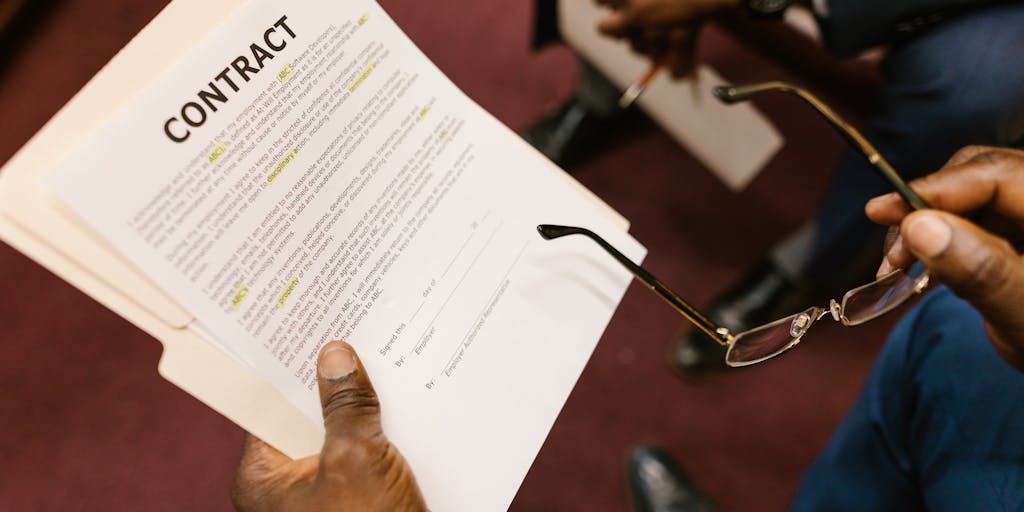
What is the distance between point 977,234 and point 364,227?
0.42 metres

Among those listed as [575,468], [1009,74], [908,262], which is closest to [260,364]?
[908,262]

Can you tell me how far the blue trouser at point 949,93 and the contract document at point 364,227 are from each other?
468mm

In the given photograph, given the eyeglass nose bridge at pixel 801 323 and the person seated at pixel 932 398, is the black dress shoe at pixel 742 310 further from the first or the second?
the eyeglass nose bridge at pixel 801 323

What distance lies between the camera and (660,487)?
39.6 inches

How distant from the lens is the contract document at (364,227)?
39cm

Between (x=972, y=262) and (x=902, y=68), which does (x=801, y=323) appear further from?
(x=902, y=68)

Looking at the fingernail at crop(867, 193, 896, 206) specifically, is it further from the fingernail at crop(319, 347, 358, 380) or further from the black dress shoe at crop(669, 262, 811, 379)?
the black dress shoe at crop(669, 262, 811, 379)

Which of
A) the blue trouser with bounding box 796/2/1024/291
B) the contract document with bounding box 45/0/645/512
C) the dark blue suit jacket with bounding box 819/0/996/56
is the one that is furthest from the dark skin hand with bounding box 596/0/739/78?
the contract document with bounding box 45/0/645/512

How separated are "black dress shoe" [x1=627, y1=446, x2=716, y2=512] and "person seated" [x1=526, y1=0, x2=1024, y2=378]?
426mm

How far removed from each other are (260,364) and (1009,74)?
0.88 meters

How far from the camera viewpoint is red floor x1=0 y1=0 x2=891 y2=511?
0.98 meters

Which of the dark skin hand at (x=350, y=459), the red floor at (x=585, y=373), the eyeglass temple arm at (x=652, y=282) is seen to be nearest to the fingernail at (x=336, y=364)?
the dark skin hand at (x=350, y=459)

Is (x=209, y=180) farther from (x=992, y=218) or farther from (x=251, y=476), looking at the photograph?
(x=992, y=218)

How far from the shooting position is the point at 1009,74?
725 millimetres
